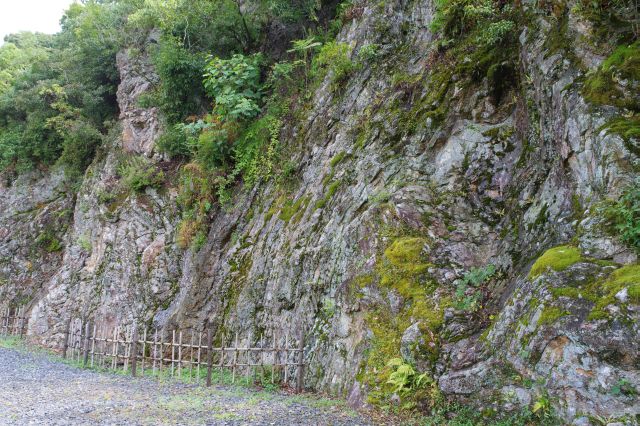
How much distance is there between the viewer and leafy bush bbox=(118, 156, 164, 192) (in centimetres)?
1745

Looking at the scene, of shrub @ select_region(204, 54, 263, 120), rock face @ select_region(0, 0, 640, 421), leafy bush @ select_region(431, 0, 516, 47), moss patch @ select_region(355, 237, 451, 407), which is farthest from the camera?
shrub @ select_region(204, 54, 263, 120)

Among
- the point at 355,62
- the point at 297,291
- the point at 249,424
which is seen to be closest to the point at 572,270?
the point at 249,424

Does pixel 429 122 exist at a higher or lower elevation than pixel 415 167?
higher

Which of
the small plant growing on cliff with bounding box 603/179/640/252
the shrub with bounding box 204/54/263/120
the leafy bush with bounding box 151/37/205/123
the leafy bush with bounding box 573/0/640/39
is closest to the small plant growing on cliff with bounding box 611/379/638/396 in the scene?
the small plant growing on cliff with bounding box 603/179/640/252

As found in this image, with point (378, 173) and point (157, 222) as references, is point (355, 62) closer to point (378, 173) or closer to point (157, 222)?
point (378, 173)

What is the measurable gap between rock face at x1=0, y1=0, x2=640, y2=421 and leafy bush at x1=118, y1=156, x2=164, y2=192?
6.71 ft

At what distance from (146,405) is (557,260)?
21.0 feet

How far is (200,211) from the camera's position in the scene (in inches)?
602

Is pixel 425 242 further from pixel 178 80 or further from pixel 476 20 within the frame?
pixel 178 80

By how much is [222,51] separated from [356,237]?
11.2 m

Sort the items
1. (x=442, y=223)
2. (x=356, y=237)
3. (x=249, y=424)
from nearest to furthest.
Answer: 1. (x=249, y=424)
2. (x=442, y=223)
3. (x=356, y=237)

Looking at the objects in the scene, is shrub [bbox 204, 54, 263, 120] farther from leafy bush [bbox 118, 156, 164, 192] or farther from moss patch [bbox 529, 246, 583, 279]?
moss patch [bbox 529, 246, 583, 279]

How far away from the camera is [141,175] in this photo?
57.5ft

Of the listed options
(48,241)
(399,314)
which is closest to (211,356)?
(399,314)
